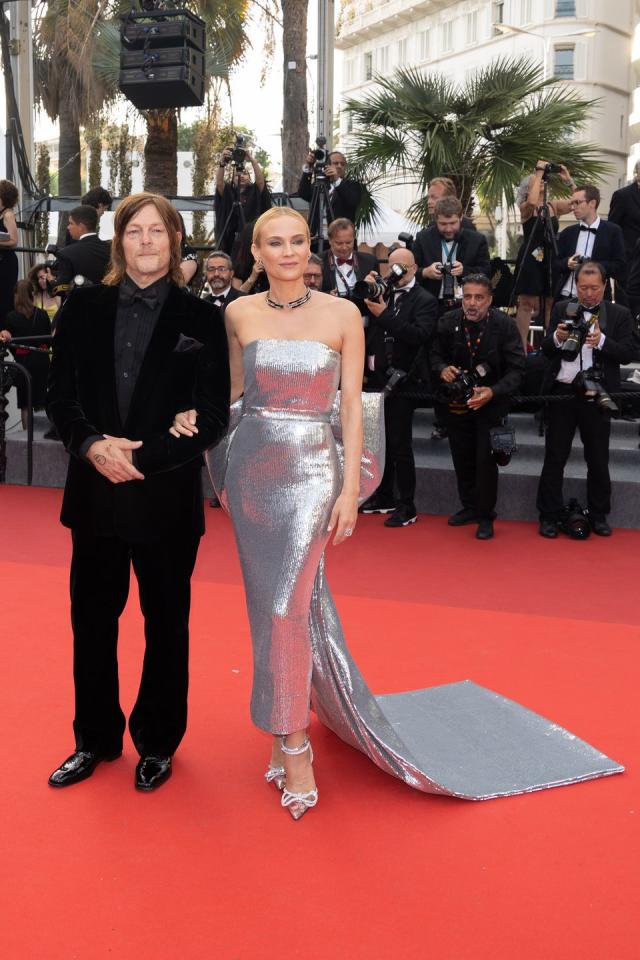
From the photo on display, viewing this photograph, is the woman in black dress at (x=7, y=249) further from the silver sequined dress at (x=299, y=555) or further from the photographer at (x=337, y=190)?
the silver sequined dress at (x=299, y=555)

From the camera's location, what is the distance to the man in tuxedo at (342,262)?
744cm

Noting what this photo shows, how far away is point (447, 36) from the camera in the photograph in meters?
46.2

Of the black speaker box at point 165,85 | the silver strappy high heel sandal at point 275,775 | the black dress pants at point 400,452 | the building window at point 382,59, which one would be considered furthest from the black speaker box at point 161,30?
the building window at point 382,59

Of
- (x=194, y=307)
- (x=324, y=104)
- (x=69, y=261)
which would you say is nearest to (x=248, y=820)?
(x=194, y=307)

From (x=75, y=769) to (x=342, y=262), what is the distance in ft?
16.8

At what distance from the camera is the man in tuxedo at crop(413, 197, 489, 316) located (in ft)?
24.6

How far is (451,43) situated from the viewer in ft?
151

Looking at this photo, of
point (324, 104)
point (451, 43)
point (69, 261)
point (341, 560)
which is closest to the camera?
point (341, 560)

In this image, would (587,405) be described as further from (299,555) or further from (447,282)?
(299,555)

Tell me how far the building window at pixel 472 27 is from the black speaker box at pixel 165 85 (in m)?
38.8

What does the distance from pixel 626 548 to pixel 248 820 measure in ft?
13.4

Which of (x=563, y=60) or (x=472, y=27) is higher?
(x=472, y=27)

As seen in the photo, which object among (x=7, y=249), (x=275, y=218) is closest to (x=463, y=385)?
(x=7, y=249)

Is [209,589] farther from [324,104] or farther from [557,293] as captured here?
[324,104]
